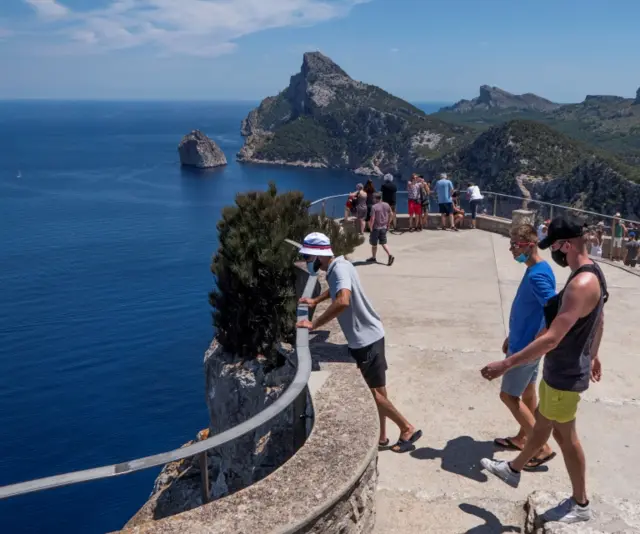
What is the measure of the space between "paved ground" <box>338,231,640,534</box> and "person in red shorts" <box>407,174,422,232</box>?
387cm

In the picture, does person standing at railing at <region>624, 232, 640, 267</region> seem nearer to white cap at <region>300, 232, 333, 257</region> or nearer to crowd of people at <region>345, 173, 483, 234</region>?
crowd of people at <region>345, 173, 483, 234</region>

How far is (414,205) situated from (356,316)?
444 inches

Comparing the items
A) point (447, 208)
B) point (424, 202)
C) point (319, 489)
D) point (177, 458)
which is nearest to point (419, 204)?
point (424, 202)

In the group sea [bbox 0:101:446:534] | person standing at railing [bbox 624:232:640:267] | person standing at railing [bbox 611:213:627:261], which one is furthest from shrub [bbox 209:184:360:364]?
sea [bbox 0:101:446:534]

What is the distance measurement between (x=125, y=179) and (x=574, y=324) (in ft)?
430

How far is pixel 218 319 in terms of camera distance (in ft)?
33.5

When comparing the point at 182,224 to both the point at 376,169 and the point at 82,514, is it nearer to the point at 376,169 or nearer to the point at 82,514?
the point at 82,514

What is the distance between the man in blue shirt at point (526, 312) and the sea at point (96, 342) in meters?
27.3

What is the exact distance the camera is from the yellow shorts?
155 inches

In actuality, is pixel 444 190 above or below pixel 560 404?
above

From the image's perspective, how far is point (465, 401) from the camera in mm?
6555

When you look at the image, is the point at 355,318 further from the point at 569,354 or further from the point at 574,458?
the point at 574,458

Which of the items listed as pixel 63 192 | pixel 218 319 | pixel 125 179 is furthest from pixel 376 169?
pixel 218 319

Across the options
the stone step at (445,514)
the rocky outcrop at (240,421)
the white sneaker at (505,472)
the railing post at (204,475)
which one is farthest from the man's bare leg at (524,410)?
the rocky outcrop at (240,421)
